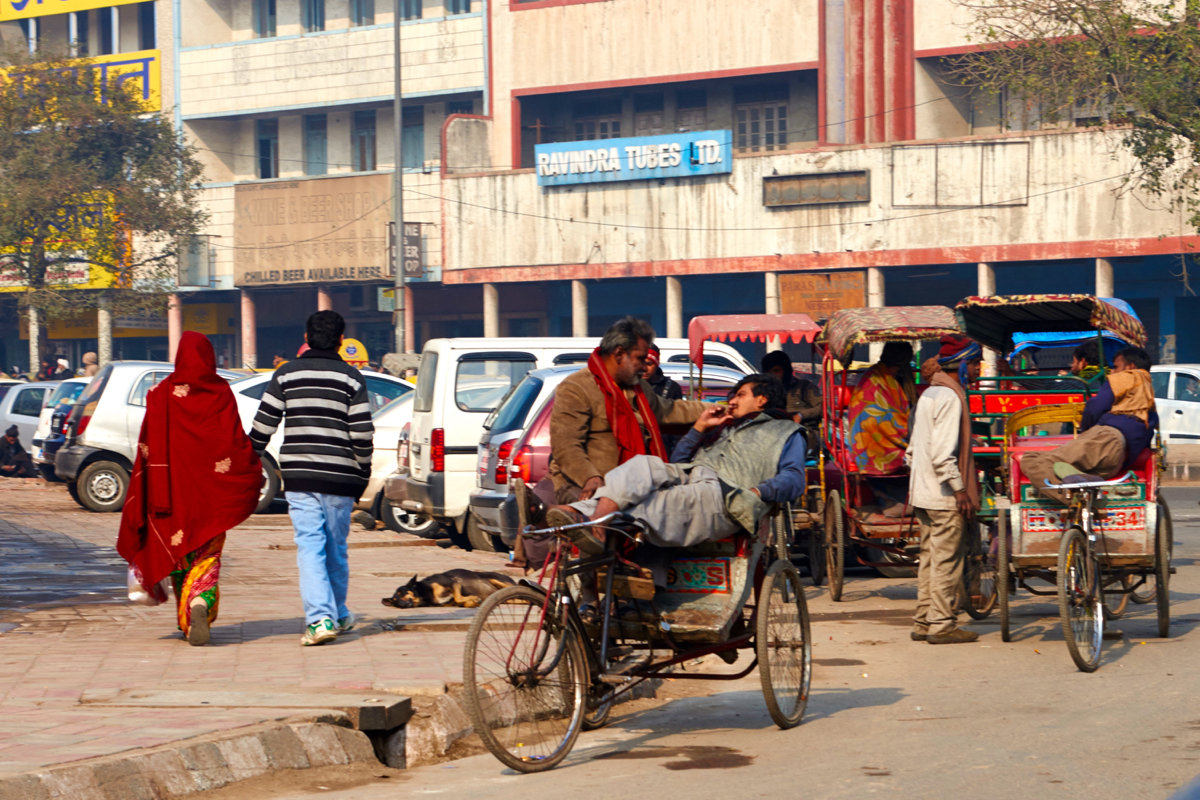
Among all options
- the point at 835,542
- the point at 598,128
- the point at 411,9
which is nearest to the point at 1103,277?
the point at 598,128

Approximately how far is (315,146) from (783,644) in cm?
4390

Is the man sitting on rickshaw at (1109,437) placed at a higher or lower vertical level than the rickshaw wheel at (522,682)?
higher

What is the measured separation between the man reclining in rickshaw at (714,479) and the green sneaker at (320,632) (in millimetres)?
2299

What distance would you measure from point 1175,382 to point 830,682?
16.8 metres

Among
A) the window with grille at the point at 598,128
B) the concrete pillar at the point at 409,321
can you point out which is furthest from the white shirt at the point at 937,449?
the window with grille at the point at 598,128

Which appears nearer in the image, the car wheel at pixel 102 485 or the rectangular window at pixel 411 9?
the car wheel at pixel 102 485

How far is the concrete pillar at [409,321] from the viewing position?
4098 centimetres

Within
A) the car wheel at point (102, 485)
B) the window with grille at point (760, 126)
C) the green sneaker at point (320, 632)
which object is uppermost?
the window with grille at point (760, 126)

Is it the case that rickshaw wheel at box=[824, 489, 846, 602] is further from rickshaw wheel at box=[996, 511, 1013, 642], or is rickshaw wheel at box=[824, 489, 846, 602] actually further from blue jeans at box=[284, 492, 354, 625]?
blue jeans at box=[284, 492, 354, 625]

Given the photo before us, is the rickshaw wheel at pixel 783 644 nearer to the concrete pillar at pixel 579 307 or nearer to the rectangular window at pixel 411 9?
the concrete pillar at pixel 579 307

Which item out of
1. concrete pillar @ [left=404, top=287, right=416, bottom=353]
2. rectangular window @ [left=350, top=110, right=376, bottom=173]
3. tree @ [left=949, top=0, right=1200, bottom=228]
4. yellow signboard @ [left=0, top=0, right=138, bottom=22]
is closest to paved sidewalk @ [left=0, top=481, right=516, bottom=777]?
tree @ [left=949, top=0, right=1200, bottom=228]

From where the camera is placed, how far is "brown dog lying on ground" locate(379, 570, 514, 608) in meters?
9.83

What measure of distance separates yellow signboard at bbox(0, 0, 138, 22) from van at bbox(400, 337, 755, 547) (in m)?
39.0

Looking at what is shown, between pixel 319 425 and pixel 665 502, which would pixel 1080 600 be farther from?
pixel 319 425
